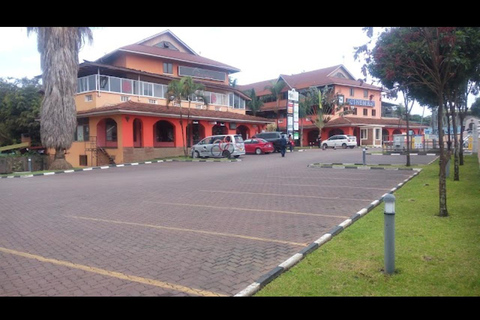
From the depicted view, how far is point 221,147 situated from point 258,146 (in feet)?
20.1

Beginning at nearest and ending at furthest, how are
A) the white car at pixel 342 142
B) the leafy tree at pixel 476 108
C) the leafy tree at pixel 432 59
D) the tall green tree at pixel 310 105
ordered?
1. the leafy tree at pixel 432 59
2. the white car at pixel 342 142
3. the tall green tree at pixel 310 105
4. the leafy tree at pixel 476 108

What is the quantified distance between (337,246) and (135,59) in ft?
99.9

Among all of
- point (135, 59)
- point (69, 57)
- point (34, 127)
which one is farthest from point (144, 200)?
point (34, 127)

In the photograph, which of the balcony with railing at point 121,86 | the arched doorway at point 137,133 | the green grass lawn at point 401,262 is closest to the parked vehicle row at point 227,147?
the balcony with railing at point 121,86

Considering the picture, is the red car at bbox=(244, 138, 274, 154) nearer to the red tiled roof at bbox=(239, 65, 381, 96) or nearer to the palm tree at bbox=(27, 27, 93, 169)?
the palm tree at bbox=(27, 27, 93, 169)

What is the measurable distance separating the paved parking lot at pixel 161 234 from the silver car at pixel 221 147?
1380 cm

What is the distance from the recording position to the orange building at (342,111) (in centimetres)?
4728

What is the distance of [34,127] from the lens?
35.5 metres

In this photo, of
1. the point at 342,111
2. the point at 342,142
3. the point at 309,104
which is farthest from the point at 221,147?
the point at 342,111

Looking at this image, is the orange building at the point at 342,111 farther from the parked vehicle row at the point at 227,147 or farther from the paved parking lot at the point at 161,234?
the paved parking lot at the point at 161,234

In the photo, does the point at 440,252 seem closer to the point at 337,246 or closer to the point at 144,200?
the point at 337,246

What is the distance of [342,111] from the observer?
48.5m

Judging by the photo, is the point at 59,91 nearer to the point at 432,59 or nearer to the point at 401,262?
the point at 432,59

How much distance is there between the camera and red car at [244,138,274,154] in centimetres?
3164
